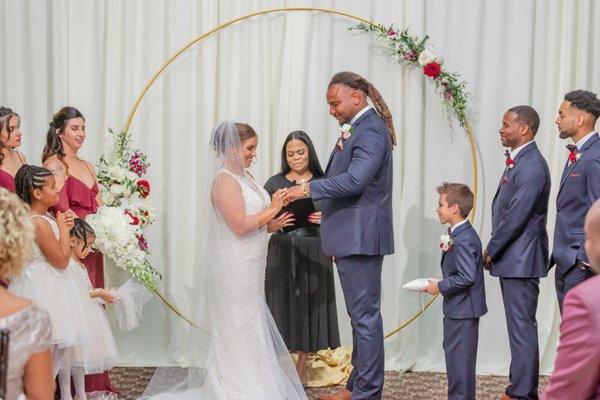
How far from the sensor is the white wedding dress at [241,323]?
180 inches

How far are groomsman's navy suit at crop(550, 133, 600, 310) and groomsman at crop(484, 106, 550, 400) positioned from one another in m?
0.11

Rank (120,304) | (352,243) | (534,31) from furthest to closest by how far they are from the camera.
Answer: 1. (534,31)
2. (120,304)
3. (352,243)

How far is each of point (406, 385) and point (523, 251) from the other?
1.39 metres

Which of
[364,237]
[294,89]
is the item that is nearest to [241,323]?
[364,237]

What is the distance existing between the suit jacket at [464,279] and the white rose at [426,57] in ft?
4.99

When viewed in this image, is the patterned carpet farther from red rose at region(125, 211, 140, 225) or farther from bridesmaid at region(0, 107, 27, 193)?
bridesmaid at region(0, 107, 27, 193)

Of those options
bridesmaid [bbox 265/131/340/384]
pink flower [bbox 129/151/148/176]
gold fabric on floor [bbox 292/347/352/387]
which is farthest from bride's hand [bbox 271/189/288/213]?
gold fabric on floor [bbox 292/347/352/387]

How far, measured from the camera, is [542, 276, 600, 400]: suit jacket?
6.64ft

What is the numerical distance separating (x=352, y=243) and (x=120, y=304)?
1.46 metres

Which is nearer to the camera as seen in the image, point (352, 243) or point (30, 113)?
point (352, 243)

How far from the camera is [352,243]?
14.7 feet

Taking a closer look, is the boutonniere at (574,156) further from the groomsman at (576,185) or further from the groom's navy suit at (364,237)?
the groom's navy suit at (364,237)

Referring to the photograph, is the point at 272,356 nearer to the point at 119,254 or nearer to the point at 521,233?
the point at 119,254

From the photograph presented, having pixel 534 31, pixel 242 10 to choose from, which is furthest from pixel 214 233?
pixel 534 31
